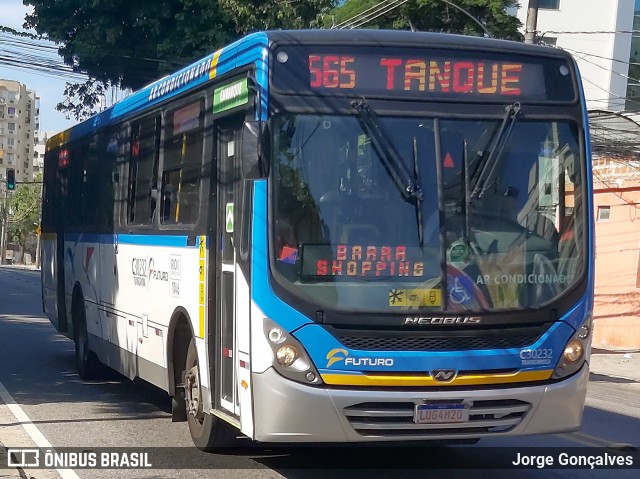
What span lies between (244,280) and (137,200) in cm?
384

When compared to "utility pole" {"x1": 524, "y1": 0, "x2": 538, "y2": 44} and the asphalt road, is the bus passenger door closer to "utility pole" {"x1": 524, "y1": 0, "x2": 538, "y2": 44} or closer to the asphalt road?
the asphalt road

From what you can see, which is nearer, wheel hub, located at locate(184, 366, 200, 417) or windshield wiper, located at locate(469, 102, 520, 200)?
windshield wiper, located at locate(469, 102, 520, 200)

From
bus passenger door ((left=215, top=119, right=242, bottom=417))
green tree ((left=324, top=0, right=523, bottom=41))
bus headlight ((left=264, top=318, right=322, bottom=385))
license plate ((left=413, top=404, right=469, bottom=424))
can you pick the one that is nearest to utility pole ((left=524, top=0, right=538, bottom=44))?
green tree ((left=324, top=0, right=523, bottom=41))

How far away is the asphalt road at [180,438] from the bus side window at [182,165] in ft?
6.78

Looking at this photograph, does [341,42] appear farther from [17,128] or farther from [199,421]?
[17,128]

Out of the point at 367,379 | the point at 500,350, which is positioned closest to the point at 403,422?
the point at 367,379

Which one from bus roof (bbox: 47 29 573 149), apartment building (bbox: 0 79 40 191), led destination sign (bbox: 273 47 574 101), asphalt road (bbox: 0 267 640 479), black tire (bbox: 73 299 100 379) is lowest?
asphalt road (bbox: 0 267 640 479)

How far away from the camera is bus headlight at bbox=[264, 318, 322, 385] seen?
6.72 metres

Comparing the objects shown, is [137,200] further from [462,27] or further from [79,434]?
[462,27]

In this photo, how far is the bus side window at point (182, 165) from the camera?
864 centimetres

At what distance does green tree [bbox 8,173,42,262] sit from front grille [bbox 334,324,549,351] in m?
91.7

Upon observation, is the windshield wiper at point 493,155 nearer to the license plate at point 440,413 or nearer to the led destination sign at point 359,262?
the led destination sign at point 359,262

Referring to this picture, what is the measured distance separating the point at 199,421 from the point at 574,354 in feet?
10.7

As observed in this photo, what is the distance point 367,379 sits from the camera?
6738 millimetres
